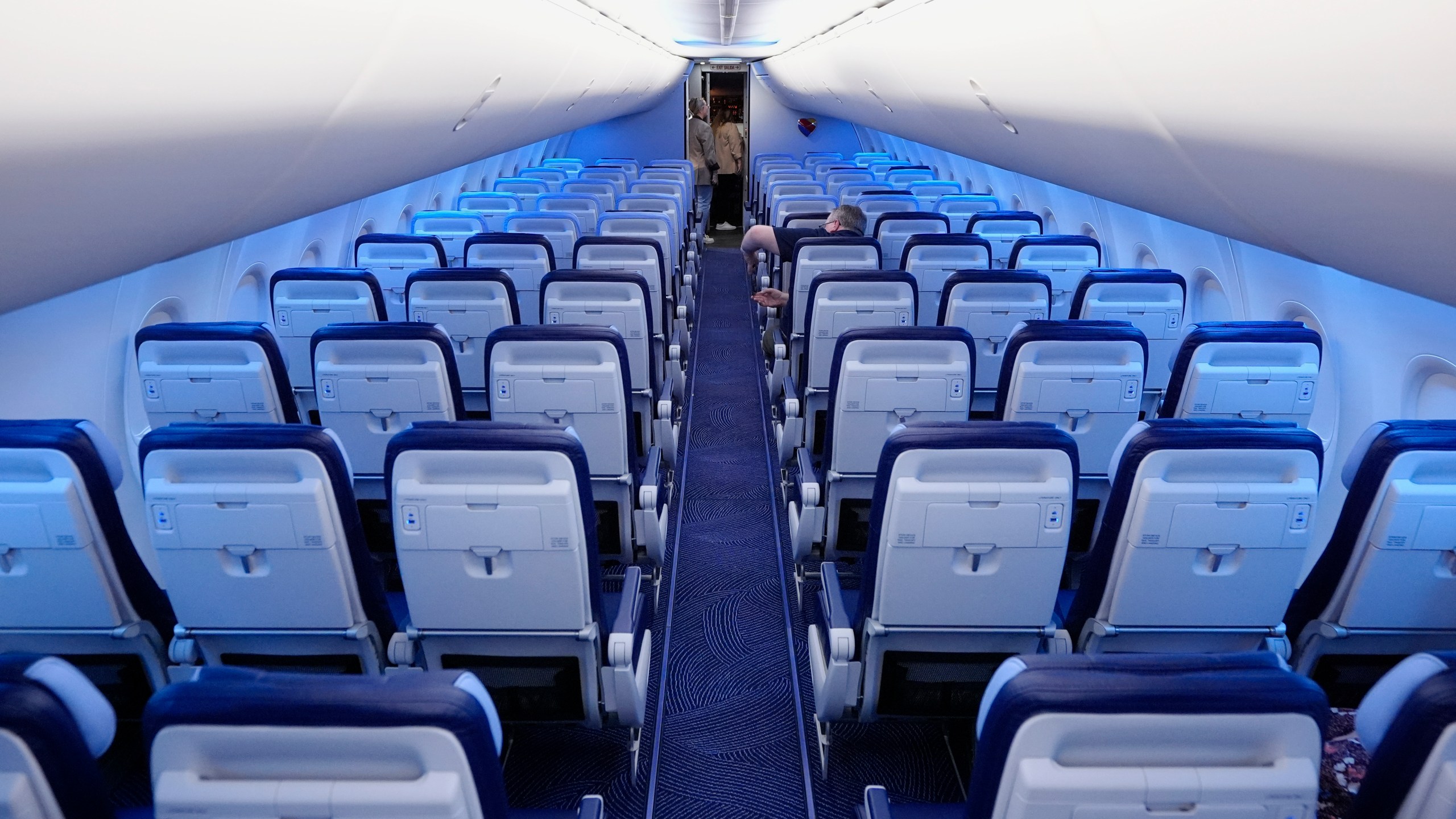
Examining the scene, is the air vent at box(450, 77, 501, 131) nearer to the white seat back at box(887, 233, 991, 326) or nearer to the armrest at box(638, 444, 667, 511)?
the armrest at box(638, 444, 667, 511)

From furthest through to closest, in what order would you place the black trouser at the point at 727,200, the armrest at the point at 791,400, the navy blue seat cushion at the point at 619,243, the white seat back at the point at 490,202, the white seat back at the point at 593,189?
1. the black trouser at the point at 727,200
2. the white seat back at the point at 593,189
3. the white seat back at the point at 490,202
4. the navy blue seat cushion at the point at 619,243
5. the armrest at the point at 791,400

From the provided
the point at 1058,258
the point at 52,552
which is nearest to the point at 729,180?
the point at 1058,258

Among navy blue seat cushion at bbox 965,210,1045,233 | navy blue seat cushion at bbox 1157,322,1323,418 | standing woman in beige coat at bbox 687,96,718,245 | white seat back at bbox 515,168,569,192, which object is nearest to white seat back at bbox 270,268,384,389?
navy blue seat cushion at bbox 1157,322,1323,418

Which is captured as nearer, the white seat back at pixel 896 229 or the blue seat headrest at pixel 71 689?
the blue seat headrest at pixel 71 689

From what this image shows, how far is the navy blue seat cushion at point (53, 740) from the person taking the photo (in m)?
1.35

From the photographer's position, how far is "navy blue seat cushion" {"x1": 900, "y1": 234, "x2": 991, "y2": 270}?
5863 mm

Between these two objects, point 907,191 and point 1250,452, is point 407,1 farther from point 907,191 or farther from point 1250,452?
point 907,191

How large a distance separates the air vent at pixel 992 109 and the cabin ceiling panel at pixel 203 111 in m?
2.24

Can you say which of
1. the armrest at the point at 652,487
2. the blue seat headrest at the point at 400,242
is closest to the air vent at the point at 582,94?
the blue seat headrest at the point at 400,242

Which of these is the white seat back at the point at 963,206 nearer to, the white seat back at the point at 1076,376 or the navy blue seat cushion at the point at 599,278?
the navy blue seat cushion at the point at 599,278

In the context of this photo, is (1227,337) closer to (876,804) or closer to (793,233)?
(876,804)

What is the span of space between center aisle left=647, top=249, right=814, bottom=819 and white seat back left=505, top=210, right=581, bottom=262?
6.65ft

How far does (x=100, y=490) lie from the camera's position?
2500mm

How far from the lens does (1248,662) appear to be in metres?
1.50
